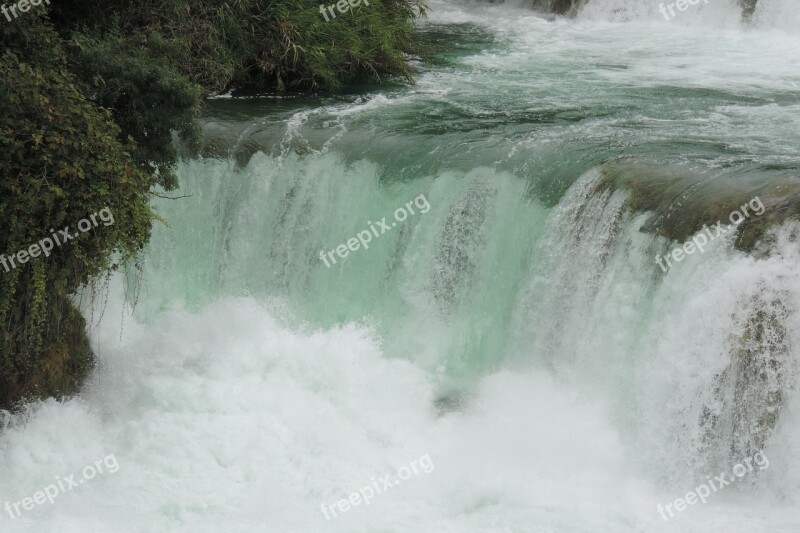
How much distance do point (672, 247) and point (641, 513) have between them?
7.36ft

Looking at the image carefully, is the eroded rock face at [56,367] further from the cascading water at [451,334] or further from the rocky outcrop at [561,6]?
the rocky outcrop at [561,6]

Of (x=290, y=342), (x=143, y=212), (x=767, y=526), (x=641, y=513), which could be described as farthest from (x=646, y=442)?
(x=143, y=212)

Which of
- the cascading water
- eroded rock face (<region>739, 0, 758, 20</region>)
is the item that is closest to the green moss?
the cascading water

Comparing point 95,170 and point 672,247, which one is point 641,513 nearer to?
point 672,247

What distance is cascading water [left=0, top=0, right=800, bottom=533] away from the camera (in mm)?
7898

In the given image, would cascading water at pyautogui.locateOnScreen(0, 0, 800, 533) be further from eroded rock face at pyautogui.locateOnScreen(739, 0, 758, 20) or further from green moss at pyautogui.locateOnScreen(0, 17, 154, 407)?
eroded rock face at pyautogui.locateOnScreen(739, 0, 758, 20)

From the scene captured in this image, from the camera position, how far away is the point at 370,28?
1419 cm

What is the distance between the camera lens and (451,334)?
32.2 feet

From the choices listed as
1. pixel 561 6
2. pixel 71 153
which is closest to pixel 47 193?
pixel 71 153

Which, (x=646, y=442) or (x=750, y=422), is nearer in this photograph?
(x=750, y=422)

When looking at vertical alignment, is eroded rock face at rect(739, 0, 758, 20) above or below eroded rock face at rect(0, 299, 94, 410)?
above

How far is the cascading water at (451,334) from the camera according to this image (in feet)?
25.9

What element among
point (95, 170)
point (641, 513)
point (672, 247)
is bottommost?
point (641, 513)

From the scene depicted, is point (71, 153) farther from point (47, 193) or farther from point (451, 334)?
point (451, 334)
